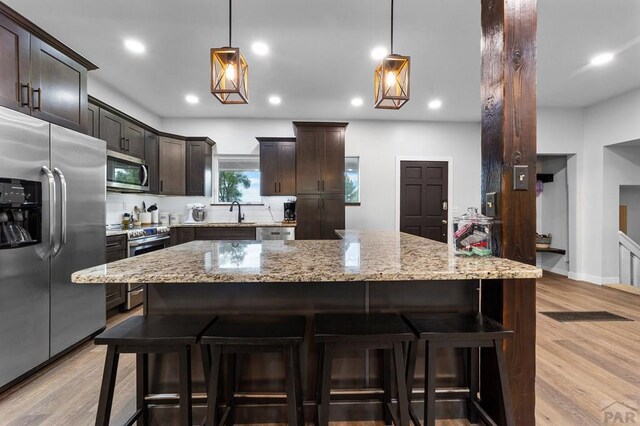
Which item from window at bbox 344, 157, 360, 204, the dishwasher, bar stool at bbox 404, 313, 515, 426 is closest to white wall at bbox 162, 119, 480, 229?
window at bbox 344, 157, 360, 204

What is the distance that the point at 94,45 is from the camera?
9.82ft

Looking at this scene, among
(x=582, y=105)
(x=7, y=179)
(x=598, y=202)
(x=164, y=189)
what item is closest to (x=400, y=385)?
(x=7, y=179)

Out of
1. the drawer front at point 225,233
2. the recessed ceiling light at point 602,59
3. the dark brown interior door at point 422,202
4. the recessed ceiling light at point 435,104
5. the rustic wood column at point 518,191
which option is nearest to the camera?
the rustic wood column at point 518,191

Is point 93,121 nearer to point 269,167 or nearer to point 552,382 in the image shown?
point 269,167

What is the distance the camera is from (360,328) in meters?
1.36

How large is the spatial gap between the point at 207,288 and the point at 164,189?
374cm

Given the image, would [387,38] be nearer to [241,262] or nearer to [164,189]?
[241,262]

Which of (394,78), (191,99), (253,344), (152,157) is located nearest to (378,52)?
(394,78)

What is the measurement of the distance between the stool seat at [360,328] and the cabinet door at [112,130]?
3.52m

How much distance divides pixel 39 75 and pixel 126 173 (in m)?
1.70

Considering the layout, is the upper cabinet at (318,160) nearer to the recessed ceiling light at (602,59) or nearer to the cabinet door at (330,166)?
the cabinet door at (330,166)

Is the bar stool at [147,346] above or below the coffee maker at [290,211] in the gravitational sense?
below

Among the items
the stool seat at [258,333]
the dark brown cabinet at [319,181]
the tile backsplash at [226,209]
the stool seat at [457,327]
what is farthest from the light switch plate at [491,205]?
the tile backsplash at [226,209]

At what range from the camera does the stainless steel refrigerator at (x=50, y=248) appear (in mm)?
1999
